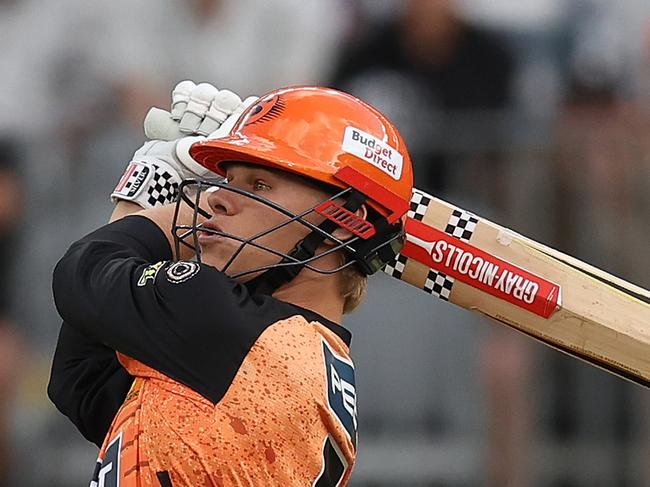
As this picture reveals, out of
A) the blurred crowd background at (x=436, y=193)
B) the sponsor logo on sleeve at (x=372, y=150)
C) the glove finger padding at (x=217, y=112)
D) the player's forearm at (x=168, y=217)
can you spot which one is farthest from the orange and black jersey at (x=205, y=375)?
the blurred crowd background at (x=436, y=193)

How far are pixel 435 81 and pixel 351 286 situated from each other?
12.1 ft

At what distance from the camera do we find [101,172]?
251 inches

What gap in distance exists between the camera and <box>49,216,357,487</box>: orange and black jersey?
2814 mm

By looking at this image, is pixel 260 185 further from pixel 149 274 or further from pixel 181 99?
pixel 181 99

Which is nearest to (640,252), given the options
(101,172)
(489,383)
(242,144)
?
(489,383)

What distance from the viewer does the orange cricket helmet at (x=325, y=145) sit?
2971mm

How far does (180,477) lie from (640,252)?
12.9 ft

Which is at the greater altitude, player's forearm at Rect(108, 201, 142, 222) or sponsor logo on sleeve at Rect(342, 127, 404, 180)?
sponsor logo on sleeve at Rect(342, 127, 404, 180)

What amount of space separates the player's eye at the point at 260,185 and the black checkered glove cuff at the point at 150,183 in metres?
0.38

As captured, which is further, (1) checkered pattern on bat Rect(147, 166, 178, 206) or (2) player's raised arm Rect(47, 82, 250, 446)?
(1) checkered pattern on bat Rect(147, 166, 178, 206)

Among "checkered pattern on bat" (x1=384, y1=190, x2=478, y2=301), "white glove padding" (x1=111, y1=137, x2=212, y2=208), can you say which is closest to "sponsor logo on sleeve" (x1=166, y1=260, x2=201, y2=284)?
"white glove padding" (x1=111, y1=137, x2=212, y2=208)

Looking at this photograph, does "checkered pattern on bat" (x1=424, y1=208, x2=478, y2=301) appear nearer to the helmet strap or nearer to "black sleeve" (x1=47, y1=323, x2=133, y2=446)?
the helmet strap

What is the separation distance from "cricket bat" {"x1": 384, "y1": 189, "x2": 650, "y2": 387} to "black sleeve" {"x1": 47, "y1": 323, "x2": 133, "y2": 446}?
29.1 inches

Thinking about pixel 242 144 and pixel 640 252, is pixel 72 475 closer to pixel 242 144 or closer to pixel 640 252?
pixel 640 252
